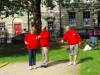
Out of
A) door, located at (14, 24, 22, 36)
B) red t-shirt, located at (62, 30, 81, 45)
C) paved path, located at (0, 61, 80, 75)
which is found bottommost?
door, located at (14, 24, 22, 36)

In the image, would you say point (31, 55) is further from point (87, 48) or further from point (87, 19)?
point (87, 19)

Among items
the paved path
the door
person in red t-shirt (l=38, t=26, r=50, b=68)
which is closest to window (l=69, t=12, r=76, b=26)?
the door

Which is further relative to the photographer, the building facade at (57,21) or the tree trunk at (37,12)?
the building facade at (57,21)

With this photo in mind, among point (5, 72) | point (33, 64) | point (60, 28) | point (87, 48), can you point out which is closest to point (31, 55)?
point (33, 64)

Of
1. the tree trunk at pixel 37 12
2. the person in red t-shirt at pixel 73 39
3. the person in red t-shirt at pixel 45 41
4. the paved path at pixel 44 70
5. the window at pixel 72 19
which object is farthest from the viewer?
the window at pixel 72 19

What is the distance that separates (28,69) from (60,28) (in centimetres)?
4282

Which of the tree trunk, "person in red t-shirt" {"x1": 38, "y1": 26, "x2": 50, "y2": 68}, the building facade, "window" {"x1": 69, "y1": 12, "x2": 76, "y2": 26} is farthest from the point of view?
"window" {"x1": 69, "y1": 12, "x2": 76, "y2": 26}

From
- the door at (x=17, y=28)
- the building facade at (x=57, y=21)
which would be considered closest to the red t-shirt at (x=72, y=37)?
the building facade at (x=57, y=21)

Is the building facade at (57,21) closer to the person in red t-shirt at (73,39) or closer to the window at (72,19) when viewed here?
the window at (72,19)

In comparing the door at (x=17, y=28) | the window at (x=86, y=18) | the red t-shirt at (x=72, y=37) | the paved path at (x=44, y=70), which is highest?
the red t-shirt at (x=72, y=37)

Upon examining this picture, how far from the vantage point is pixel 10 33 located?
5956 cm

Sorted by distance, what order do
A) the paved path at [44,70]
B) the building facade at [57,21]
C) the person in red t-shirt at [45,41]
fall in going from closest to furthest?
the paved path at [44,70] < the person in red t-shirt at [45,41] < the building facade at [57,21]

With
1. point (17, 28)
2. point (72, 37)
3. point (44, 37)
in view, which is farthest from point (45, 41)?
point (17, 28)

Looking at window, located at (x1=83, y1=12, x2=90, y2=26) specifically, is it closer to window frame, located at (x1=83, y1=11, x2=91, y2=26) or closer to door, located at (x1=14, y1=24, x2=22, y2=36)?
window frame, located at (x1=83, y1=11, x2=91, y2=26)
